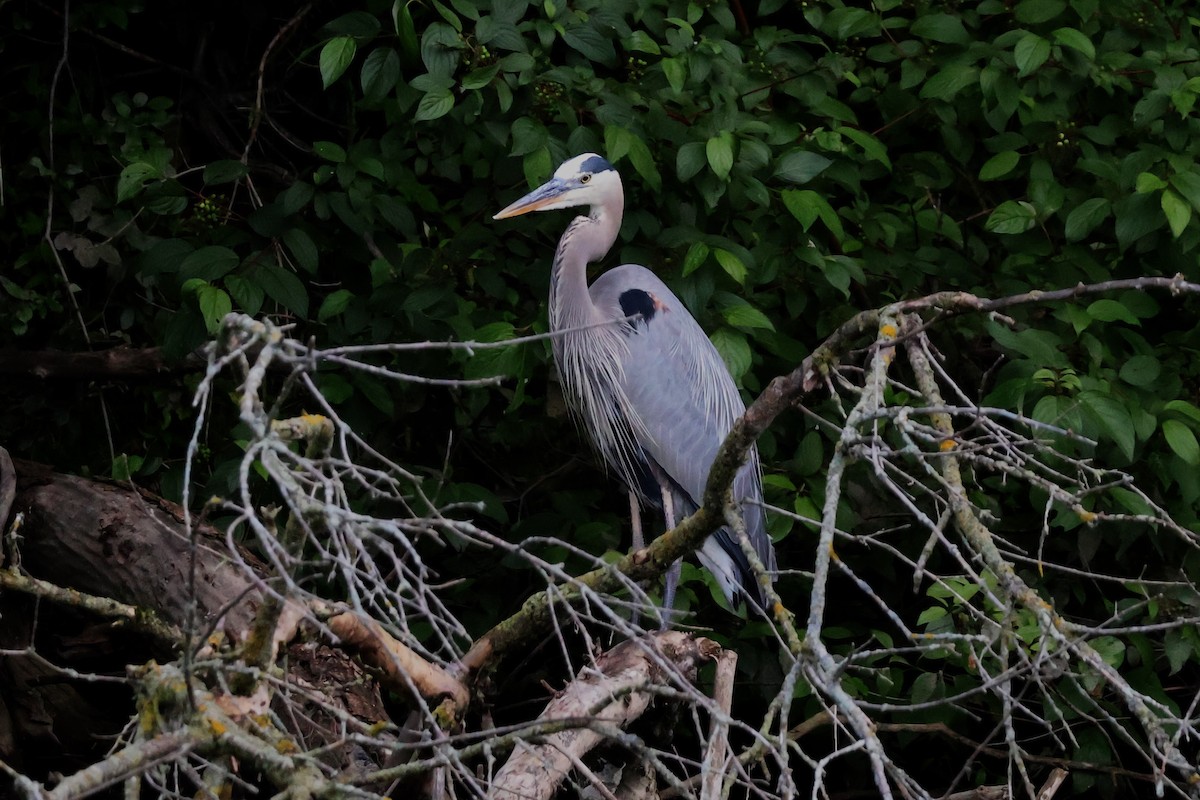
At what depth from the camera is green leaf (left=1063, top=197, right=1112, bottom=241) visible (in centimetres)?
308

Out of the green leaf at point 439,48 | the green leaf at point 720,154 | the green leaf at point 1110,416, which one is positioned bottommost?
the green leaf at point 1110,416

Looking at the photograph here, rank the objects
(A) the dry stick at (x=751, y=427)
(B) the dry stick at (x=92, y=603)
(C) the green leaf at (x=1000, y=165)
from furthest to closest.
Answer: (C) the green leaf at (x=1000, y=165) < (B) the dry stick at (x=92, y=603) < (A) the dry stick at (x=751, y=427)

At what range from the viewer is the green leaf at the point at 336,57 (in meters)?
2.66

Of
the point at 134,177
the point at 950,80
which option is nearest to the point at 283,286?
the point at 134,177

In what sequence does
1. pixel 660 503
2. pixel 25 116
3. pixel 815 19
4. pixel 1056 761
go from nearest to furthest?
pixel 1056 761 < pixel 815 19 < pixel 25 116 < pixel 660 503

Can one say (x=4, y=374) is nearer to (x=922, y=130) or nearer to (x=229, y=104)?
(x=229, y=104)

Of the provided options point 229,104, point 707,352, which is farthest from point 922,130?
point 229,104

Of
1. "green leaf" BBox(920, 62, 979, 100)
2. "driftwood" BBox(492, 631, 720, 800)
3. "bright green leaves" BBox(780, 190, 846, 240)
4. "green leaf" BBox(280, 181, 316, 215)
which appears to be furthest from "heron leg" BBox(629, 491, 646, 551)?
"green leaf" BBox(920, 62, 979, 100)

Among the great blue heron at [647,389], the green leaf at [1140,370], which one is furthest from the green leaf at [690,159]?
the green leaf at [1140,370]

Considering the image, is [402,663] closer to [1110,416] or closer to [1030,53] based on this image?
[1110,416]

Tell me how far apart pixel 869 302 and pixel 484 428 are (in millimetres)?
1108

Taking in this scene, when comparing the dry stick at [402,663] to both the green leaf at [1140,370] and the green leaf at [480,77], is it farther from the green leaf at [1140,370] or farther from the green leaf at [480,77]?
the green leaf at [1140,370]

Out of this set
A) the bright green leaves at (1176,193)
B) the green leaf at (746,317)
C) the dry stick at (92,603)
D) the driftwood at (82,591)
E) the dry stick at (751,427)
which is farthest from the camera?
the green leaf at (746,317)

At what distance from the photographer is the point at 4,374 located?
3.36 meters
